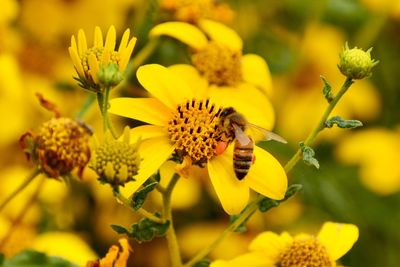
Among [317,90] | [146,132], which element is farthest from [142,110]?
[317,90]

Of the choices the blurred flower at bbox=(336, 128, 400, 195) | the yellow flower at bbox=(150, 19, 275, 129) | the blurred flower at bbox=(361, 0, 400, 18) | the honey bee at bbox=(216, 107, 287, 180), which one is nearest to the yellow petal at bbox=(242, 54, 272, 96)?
the yellow flower at bbox=(150, 19, 275, 129)

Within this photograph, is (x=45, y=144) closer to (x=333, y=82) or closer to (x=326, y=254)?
(x=326, y=254)

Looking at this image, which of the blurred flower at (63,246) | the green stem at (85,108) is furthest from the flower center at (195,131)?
the blurred flower at (63,246)

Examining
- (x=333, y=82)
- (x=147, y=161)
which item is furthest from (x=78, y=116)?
(x=333, y=82)

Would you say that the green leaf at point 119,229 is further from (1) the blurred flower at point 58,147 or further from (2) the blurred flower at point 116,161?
(1) the blurred flower at point 58,147

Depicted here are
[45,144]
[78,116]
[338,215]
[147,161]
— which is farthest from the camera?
[338,215]
